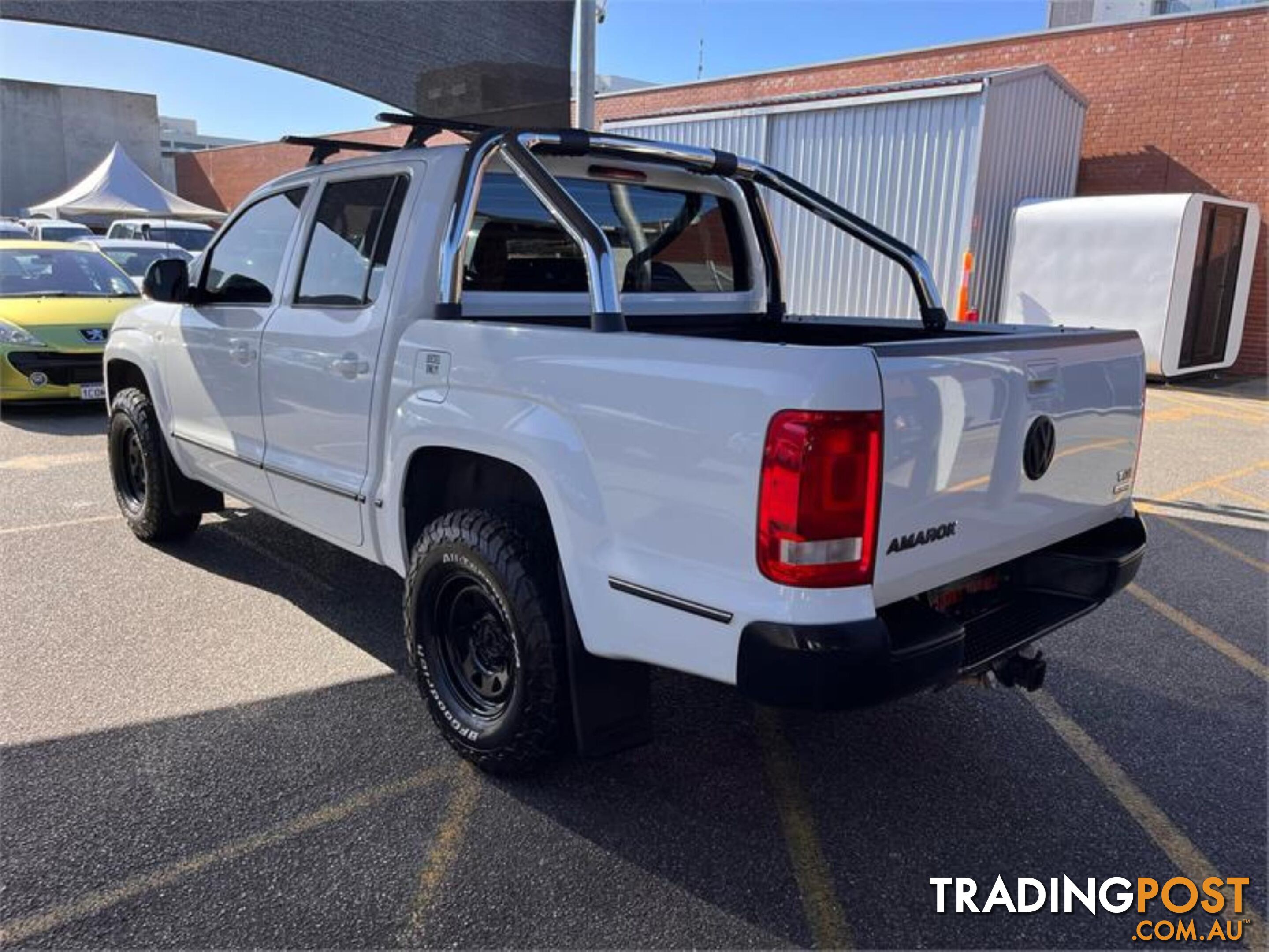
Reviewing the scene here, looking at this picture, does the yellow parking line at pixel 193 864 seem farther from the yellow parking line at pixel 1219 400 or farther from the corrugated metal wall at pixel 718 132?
the corrugated metal wall at pixel 718 132

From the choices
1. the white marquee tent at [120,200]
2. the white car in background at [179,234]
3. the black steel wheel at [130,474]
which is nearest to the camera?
the black steel wheel at [130,474]

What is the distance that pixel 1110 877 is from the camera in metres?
2.71

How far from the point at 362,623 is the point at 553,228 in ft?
6.51

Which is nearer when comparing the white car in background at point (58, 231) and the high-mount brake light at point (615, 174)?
the high-mount brake light at point (615, 174)

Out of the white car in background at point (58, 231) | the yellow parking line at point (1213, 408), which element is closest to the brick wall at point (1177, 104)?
the yellow parking line at point (1213, 408)

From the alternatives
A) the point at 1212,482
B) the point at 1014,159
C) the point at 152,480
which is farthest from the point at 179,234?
the point at 1212,482

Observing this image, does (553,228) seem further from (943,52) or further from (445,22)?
(943,52)

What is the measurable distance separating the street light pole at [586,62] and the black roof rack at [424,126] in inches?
205

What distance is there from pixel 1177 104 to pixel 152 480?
14098 mm

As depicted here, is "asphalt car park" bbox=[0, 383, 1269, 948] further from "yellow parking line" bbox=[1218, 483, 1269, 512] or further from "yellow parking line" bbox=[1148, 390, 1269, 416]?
"yellow parking line" bbox=[1148, 390, 1269, 416]

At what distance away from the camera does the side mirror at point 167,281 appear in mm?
4465

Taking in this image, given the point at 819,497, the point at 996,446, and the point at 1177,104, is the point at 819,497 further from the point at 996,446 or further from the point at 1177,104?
the point at 1177,104

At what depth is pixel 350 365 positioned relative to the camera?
11.6 ft

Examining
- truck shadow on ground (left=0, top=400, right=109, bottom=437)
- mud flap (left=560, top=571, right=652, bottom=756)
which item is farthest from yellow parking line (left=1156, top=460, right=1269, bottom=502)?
truck shadow on ground (left=0, top=400, right=109, bottom=437)
